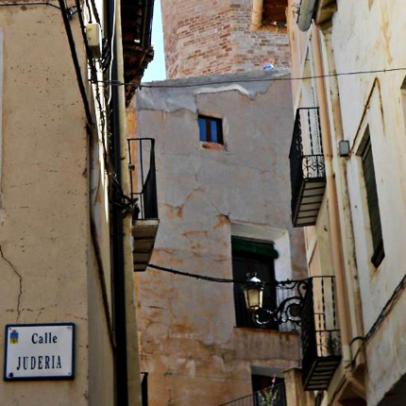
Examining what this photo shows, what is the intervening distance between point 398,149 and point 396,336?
1788 mm

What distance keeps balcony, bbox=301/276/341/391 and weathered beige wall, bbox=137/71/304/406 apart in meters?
6.05

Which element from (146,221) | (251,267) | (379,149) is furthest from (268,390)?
(379,149)

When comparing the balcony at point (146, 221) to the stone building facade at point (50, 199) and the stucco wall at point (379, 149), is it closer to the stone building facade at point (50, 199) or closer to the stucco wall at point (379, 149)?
the stucco wall at point (379, 149)

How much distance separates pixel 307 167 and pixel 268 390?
6514 millimetres

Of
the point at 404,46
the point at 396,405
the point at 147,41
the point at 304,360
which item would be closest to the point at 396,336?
the point at 396,405

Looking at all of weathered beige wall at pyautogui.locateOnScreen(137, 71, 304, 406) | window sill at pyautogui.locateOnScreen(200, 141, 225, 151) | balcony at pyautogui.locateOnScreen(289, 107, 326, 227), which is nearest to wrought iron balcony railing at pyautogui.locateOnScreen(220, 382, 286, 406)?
weathered beige wall at pyautogui.locateOnScreen(137, 71, 304, 406)

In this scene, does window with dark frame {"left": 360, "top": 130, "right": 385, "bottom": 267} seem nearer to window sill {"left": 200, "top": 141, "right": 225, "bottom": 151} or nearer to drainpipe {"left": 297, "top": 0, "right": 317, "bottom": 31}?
drainpipe {"left": 297, "top": 0, "right": 317, "bottom": 31}

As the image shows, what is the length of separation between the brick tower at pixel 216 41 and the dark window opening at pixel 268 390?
10.1 meters

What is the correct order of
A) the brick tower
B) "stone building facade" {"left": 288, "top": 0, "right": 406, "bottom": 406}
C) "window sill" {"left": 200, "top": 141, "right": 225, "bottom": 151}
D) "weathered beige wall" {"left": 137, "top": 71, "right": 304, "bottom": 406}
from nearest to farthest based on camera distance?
"stone building facade" {"left": 288, "top": 0, "right": 406, "bottom": 406}
"weathered beige wall" {"left": 137, "top": 71, "right": 304, "bottom": 406}
"window sill" {"left": 200, "top": 141, "right": 225, "bottom": 151}
the brick tower

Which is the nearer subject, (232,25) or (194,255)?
(194,255)

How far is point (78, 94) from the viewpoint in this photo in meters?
8.86

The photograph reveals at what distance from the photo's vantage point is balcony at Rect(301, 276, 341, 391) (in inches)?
571

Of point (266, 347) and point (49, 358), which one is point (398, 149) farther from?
point (266, 347)

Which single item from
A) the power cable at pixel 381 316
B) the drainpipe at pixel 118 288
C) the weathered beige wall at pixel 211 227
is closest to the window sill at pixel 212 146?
the weathered beige wall at pixel 211 227
